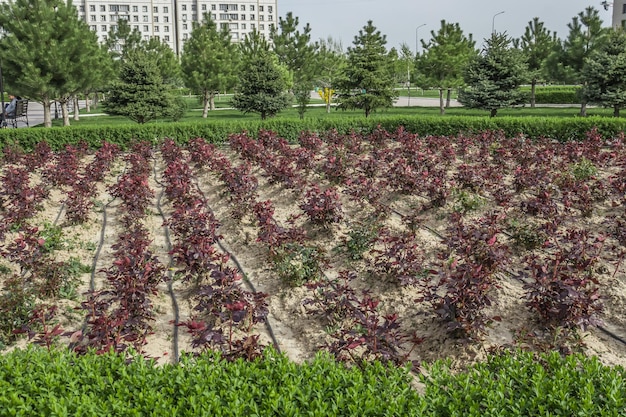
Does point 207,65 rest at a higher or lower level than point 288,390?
higher

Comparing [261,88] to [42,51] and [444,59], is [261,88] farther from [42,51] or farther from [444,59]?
[444,59]

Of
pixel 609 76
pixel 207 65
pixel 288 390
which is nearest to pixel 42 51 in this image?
pixel 207 65

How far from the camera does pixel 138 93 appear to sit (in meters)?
22.5

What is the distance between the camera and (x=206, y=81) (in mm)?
29500

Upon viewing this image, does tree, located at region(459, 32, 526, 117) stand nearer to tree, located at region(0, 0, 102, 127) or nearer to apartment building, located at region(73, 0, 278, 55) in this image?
tree, located at region(0, 0, 102, 127)

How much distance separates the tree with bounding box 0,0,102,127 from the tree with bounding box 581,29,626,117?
2288 centimetres

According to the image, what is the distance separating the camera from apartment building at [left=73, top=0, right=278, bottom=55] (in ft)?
327

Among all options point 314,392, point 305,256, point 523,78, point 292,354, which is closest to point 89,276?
point 305,256

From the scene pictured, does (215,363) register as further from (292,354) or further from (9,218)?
(9,218)

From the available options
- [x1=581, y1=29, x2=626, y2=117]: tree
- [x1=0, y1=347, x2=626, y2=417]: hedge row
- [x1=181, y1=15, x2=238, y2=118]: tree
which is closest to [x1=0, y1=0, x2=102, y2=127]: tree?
[x1=181, y1=15, x2=238, y2=118]: tree

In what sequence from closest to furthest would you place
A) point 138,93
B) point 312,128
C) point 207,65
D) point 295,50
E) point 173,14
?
point 312,128 → point 138,93 → point 207,65 → point 295,50 → point 173,14

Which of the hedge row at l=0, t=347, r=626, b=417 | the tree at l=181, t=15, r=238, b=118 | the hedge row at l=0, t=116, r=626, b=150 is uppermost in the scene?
the tree at l=181, t=15, r=238, b=118

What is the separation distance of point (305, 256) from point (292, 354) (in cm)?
177

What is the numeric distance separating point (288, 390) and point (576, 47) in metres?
32.0
